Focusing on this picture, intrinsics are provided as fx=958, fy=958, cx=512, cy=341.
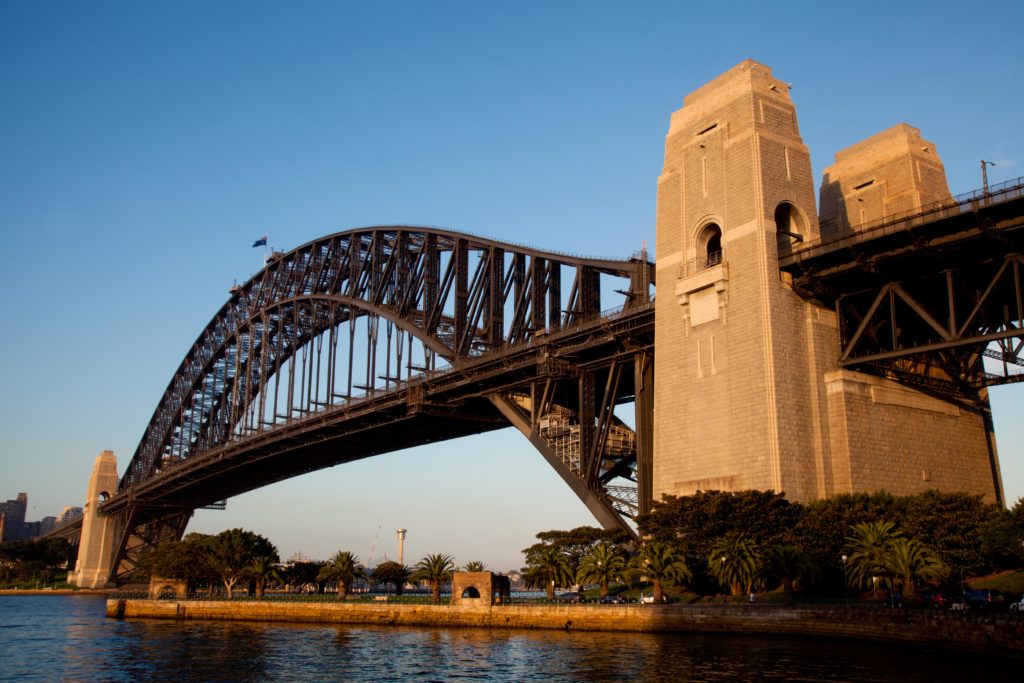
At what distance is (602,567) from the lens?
6184 centimetres

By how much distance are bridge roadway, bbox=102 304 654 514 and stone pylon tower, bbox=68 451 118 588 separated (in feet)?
38.9

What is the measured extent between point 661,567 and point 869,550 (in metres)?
11.6

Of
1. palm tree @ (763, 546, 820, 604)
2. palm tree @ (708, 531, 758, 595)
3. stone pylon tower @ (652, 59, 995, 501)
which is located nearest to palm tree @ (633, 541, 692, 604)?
palm tree @ (708, 531, 758, 595)

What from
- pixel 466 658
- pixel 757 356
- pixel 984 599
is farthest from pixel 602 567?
pixel 984 599

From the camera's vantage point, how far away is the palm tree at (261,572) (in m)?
93.4

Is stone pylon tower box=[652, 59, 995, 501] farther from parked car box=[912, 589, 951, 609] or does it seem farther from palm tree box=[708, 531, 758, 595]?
parked car box=[912, 589, 951, 609]

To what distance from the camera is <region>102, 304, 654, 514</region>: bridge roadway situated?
71.4 meters

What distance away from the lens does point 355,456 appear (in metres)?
118

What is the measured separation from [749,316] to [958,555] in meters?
17.0

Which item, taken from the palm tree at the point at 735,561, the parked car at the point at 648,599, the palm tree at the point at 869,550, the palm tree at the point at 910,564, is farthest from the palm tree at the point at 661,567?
the palm tree at the point at 910,564

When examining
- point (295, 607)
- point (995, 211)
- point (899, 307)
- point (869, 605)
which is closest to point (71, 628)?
point (295, 607)

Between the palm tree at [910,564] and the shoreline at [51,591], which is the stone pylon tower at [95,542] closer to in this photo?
the shoreline at [51,591]

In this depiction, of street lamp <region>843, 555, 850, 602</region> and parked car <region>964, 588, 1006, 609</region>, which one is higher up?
street lamp <region>843, 555, 850, 602</region>

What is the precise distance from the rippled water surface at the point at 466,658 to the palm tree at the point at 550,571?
846cm
